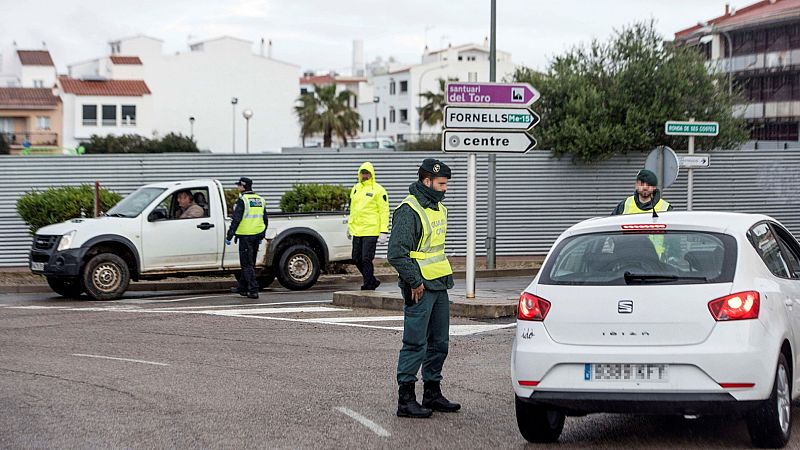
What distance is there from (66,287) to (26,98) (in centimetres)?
7599

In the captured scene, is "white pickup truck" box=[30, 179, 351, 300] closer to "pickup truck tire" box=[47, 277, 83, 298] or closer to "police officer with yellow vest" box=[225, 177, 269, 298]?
"pickup truck tire" box=[47, 277, 83, 298]

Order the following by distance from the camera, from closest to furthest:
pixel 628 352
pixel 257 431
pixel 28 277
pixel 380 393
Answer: pixel 628 352 < pixel 257 431 < pixel 380 393 < pixel 28 277

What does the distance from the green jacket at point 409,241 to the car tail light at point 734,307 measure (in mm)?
2241

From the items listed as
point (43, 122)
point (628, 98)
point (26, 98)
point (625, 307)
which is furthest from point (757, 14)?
point (625, 307)

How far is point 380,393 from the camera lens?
32.4 feet

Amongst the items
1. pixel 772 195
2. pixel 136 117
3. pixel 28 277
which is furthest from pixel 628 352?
pixel 136 117

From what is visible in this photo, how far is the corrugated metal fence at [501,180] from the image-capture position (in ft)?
84.7

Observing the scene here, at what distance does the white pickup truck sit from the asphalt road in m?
2.17

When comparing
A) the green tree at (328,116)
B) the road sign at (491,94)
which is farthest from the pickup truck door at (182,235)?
the green tree at (328,116)

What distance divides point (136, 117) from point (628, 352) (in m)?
86.9

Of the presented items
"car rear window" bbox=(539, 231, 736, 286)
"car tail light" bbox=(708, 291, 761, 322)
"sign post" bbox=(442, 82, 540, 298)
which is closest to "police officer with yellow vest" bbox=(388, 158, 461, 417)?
"car rear window" bbox=(539, 231, 736, 286)

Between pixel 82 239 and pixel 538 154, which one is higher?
pixel 538 154

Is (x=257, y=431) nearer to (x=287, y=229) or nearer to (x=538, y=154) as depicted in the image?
(x=287, y=229)

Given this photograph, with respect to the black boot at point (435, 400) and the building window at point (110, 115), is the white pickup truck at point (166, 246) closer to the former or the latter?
the black boot at point (435, 400)
